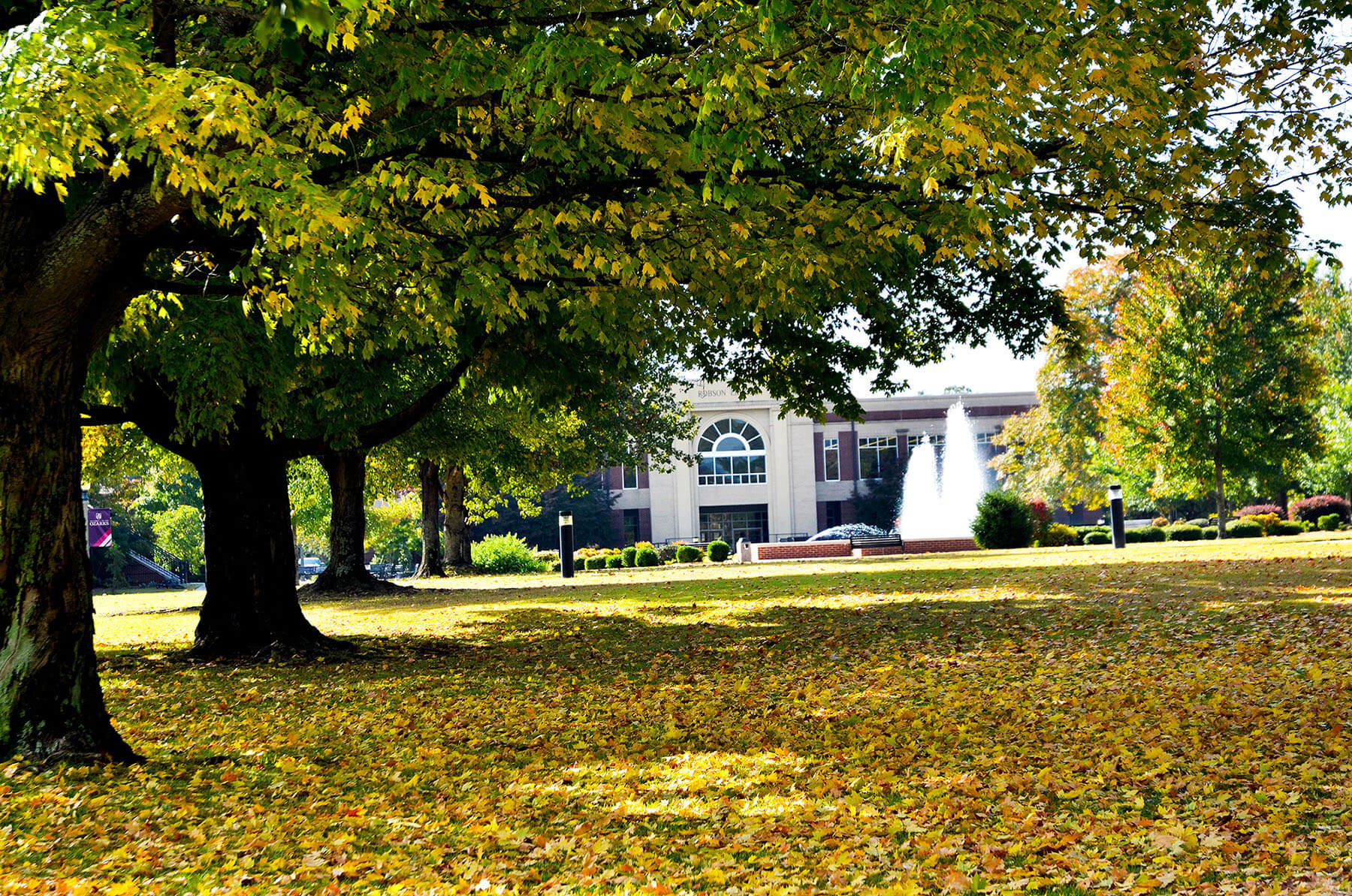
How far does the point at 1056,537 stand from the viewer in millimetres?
36250

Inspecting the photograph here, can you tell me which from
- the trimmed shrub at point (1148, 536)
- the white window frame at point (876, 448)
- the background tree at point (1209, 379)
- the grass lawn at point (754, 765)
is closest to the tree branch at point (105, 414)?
the grass lawn at point (754, 765)

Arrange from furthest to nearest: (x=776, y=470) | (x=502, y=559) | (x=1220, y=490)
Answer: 1. (x=776, y=470)
2. (x=502, y=559)
3. (x=1220, y=490)

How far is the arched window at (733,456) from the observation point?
63.3m

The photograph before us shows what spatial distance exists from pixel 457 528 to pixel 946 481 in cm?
3171

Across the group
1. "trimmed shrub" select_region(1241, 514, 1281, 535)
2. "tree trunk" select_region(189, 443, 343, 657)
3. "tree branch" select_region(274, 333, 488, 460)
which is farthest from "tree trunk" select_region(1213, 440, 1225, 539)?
"tree trunk" select_region(189, 443, 343, 657)

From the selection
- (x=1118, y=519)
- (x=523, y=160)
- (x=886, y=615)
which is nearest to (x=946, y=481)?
(x=1118, y=519)

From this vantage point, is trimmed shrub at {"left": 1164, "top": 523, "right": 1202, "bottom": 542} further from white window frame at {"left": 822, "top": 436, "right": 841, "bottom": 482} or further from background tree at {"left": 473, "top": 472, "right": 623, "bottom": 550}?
background tree at {"left": 473, "top": 472, "right": 623, "bottom": 550}

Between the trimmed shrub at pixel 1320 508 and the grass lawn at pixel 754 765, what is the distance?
29.1 m

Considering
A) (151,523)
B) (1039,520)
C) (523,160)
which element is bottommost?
(1039,520)

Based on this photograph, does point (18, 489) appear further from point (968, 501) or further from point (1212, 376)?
point (968, 501)

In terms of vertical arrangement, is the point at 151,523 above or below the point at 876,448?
below

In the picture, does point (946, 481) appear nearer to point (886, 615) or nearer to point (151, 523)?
point (151, 523)

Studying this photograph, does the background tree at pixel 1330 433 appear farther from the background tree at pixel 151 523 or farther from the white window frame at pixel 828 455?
the background tree at pixel 151 523

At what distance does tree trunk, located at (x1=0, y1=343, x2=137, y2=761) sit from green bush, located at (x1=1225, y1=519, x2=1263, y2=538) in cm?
3530
